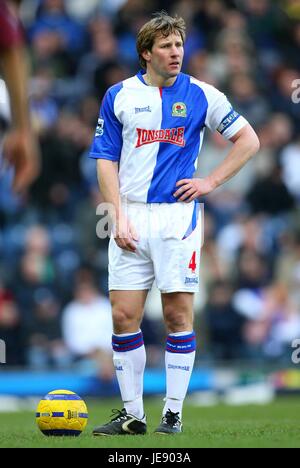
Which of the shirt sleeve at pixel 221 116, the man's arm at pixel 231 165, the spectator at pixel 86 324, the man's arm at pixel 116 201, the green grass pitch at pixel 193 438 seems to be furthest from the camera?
the spectator at pixel 86 324

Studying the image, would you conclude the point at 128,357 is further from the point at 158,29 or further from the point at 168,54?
the point at 158,29

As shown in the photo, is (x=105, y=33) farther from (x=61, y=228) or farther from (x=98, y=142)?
(x=98, y=142)

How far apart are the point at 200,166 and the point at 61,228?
2246 millimetres

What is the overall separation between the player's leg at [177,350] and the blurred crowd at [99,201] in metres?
7.32

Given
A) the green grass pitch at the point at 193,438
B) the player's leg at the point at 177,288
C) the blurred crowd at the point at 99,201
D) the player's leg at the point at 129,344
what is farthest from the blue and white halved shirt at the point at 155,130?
the blurred crowd at the point at 99,201

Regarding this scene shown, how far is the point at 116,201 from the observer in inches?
321

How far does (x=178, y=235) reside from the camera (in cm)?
822

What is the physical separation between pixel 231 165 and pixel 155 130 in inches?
24.2

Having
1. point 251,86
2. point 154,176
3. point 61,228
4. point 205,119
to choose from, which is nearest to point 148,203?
point 154,176

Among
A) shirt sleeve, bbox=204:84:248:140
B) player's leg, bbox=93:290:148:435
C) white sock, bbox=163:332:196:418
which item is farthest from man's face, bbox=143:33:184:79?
white sock, bbox=163:332:196:418

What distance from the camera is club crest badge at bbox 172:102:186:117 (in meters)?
8.27

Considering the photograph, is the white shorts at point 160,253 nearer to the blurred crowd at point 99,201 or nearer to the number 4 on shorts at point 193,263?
the number 4 on shorts at point 193,263

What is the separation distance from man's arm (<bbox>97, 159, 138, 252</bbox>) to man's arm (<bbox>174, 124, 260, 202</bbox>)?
416mm

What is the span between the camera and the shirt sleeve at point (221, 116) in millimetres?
8336
